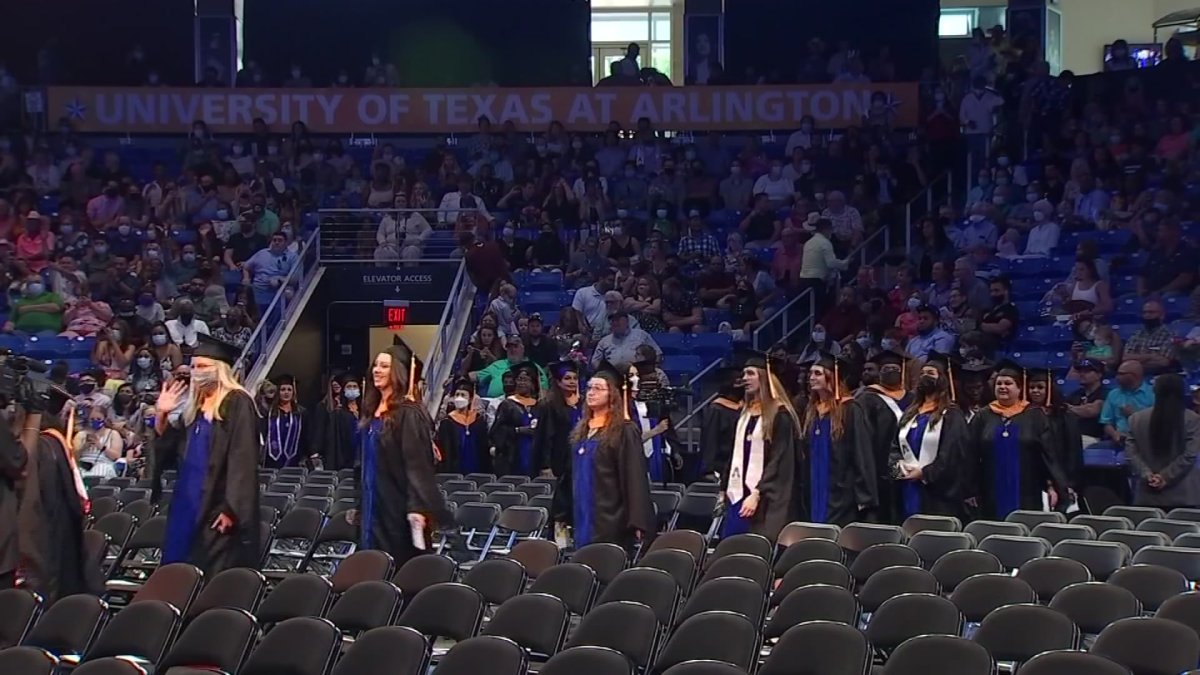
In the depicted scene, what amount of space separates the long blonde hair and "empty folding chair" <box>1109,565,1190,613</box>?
387cm

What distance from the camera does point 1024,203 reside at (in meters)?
17.7

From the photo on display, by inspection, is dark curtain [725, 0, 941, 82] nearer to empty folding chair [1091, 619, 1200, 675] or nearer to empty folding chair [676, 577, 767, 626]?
empty folding chair [676, 577, 767, 626]

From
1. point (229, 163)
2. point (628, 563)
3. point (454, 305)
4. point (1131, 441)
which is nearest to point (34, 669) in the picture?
point (628, 563)

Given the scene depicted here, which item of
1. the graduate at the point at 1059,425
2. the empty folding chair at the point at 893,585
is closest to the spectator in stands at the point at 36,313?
the graduate at the point at 1059,425

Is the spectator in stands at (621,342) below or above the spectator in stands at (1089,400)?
above

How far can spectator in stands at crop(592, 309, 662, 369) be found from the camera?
15.4m

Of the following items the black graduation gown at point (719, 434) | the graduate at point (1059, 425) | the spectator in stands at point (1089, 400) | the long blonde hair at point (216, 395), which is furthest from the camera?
the spectator in stands at point (1089, 400)

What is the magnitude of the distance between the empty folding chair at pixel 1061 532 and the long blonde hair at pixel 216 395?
3.87 meters

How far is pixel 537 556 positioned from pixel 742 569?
1.12 meters

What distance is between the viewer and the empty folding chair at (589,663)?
5.41 m

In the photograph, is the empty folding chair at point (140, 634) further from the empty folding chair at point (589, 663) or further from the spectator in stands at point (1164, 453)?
the spectator in stands at point (1164, 453)

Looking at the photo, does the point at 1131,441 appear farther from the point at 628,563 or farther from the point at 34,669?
the point at 34,669

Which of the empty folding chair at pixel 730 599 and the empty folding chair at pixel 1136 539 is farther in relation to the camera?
the empty folding chair at pixel 1136 539

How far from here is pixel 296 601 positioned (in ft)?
Answer: 22.2
